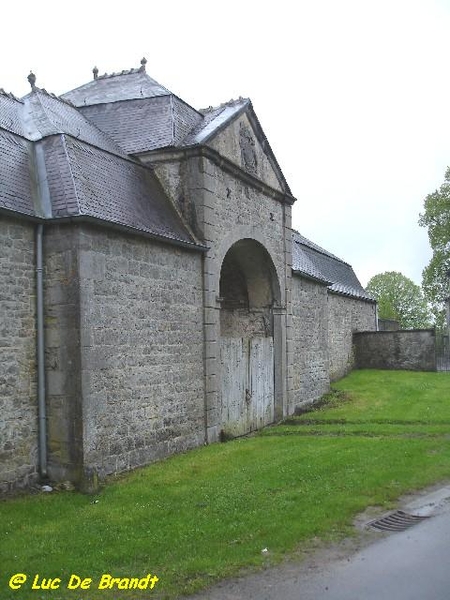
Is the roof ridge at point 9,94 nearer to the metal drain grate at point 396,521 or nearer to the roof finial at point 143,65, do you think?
the roof finial at point 143,65

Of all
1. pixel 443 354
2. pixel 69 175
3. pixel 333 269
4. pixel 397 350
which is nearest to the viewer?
pixel 69 175

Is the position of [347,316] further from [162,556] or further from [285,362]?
[162,556]

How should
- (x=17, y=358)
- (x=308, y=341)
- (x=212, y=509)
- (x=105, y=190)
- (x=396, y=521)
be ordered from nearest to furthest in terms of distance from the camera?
(x=396, y=521), (x=212, y=509), (x=17, y=358), (x=105, y=190), (x=308, y=341)

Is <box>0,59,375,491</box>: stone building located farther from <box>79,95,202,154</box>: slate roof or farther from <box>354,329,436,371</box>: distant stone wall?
<box>354,329,436,371</box>: distant stone wall

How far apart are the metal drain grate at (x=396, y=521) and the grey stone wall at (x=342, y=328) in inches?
673

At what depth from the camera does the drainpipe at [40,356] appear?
8.93 m

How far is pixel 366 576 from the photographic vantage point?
5.47 metres

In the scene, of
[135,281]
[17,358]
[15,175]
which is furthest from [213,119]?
[17,358]

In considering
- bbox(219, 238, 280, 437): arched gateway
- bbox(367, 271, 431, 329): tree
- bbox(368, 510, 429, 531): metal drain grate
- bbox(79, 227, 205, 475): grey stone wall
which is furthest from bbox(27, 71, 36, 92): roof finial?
bbox(367, 271, 431, 329): tree

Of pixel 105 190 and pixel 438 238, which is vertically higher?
Result: pixel 438 238

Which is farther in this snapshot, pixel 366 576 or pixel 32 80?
pixel 32 80

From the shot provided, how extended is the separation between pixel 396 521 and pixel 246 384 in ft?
25.1

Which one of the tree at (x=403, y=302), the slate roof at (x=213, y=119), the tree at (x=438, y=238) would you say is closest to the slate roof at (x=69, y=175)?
the slate roof at (x=213, y=119)

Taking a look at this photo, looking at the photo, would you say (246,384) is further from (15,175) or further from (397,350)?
(397,350)
